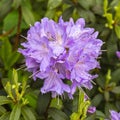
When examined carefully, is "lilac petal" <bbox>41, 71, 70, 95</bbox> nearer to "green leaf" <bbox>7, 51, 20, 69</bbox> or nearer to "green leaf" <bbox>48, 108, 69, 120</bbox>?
"green leaf" <bbox>48, 108, 69, 120</bbox>

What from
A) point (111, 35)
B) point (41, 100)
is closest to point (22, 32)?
point (111, 35)

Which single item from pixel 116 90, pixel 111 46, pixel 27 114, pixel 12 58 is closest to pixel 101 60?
pixel 111 46

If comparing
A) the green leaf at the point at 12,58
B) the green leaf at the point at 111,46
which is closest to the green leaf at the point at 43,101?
the green leaf at the point at 12,58

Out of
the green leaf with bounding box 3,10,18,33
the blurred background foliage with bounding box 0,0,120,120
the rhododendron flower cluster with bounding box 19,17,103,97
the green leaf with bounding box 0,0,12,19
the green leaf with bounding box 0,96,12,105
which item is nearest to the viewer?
the rhododendron flower cluster with bounding box 19,17,103,97

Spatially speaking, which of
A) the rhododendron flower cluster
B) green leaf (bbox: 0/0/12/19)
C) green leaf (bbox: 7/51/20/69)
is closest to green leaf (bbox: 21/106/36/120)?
the rhododendron flower cluster

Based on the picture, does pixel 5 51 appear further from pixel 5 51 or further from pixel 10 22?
pixel 10 22

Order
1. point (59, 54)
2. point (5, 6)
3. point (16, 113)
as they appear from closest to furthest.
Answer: point (59, 54) < point (16, 113) < point (5, 6)

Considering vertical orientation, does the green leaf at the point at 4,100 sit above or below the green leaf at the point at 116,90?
above

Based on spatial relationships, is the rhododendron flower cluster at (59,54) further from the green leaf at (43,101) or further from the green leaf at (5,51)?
the green leaf at (5,51)
